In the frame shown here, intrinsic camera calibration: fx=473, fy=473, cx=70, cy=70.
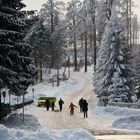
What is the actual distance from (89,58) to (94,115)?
198ft

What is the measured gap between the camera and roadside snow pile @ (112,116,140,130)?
100 ft

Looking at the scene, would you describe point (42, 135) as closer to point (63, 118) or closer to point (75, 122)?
point (75, 122)

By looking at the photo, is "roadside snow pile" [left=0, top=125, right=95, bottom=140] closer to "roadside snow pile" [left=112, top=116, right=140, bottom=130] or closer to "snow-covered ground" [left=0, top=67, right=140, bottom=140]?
"snow-covered ground" [left=0, top=67, right=140, bottom=140]

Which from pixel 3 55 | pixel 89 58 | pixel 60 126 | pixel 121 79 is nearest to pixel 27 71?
pixel 3 55

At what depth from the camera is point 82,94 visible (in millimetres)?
58844

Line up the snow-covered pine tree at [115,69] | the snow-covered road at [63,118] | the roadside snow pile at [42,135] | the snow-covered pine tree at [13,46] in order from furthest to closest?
1. the snow-covered pine tree at [115,69]
2. the snow-covered road at [63,118]
3. the snow-covered pine tree at [13,46]
4. the roadside snow pile at [42,135]

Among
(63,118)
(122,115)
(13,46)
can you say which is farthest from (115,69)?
(13,46)

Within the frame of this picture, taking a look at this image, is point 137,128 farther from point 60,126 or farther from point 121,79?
point 121,79

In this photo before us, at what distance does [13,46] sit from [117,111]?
15.8 meters

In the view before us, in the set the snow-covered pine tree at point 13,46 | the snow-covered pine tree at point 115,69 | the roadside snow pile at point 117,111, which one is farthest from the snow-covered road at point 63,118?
the snow-covered pine tree at point 13,46

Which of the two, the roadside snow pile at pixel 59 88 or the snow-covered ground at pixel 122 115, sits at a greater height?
the roadside snow pile at pixel 59 88

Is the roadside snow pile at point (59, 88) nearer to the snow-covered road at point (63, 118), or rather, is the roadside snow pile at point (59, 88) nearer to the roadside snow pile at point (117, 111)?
the snow-covered road at point (63, 118)

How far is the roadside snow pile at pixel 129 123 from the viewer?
100ft

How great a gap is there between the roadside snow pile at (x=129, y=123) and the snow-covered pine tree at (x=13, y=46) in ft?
24.6
